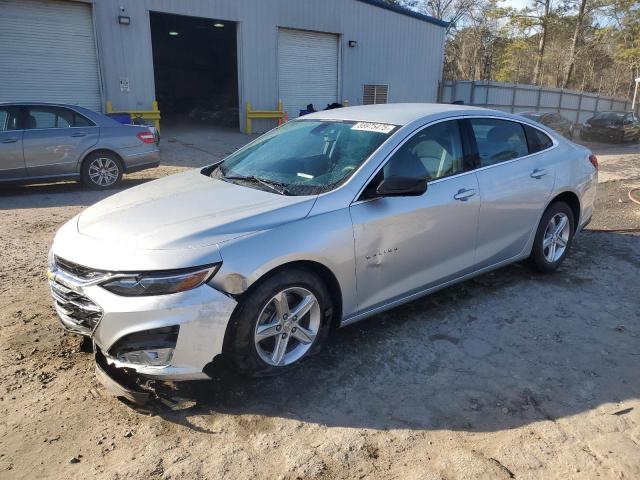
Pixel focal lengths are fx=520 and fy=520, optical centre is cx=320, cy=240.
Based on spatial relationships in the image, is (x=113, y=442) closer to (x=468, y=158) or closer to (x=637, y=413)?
(x=637, y=413)

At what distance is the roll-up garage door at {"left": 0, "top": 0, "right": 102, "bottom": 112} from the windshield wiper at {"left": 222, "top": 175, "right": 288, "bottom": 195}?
13951 millimetres

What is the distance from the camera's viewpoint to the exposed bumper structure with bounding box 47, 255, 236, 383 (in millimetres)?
2711

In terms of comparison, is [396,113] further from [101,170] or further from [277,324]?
[101,170]

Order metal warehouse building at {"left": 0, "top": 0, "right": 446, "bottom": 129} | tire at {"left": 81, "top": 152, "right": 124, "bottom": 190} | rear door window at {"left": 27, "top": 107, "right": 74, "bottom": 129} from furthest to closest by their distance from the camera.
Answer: metal warehouse building at {"left": 0, "top": 0, "right": 446, "bottom": 129} → tire at {"left": 81, "top": 152, "right": 124, "bottom": 190} → rear door window at {"left": 27, "top": 107, "right": 74, "bottom": 129}

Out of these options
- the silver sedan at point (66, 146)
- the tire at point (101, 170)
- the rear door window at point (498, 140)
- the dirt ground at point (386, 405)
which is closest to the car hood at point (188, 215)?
the dirt ground at point (386, 405)

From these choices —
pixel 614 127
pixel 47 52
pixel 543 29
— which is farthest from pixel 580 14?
pixel 47 52

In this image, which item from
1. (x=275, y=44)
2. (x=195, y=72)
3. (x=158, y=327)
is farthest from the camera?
(x=195, y=72)

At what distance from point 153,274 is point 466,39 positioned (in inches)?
1947

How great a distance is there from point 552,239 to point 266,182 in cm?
298

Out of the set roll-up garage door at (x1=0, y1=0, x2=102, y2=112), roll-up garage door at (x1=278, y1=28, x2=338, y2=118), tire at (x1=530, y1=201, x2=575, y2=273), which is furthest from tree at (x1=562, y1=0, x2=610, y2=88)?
tire at (x1=530, y1=201, x2=575, y2=273)

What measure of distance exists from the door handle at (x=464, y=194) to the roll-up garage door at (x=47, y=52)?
14.9m

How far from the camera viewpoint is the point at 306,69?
2047 centimetres

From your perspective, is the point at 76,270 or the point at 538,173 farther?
the point at 538,173

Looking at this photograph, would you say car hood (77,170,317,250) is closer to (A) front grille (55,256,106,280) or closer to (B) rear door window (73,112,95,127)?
(A) front grille (55,256,106,280)
